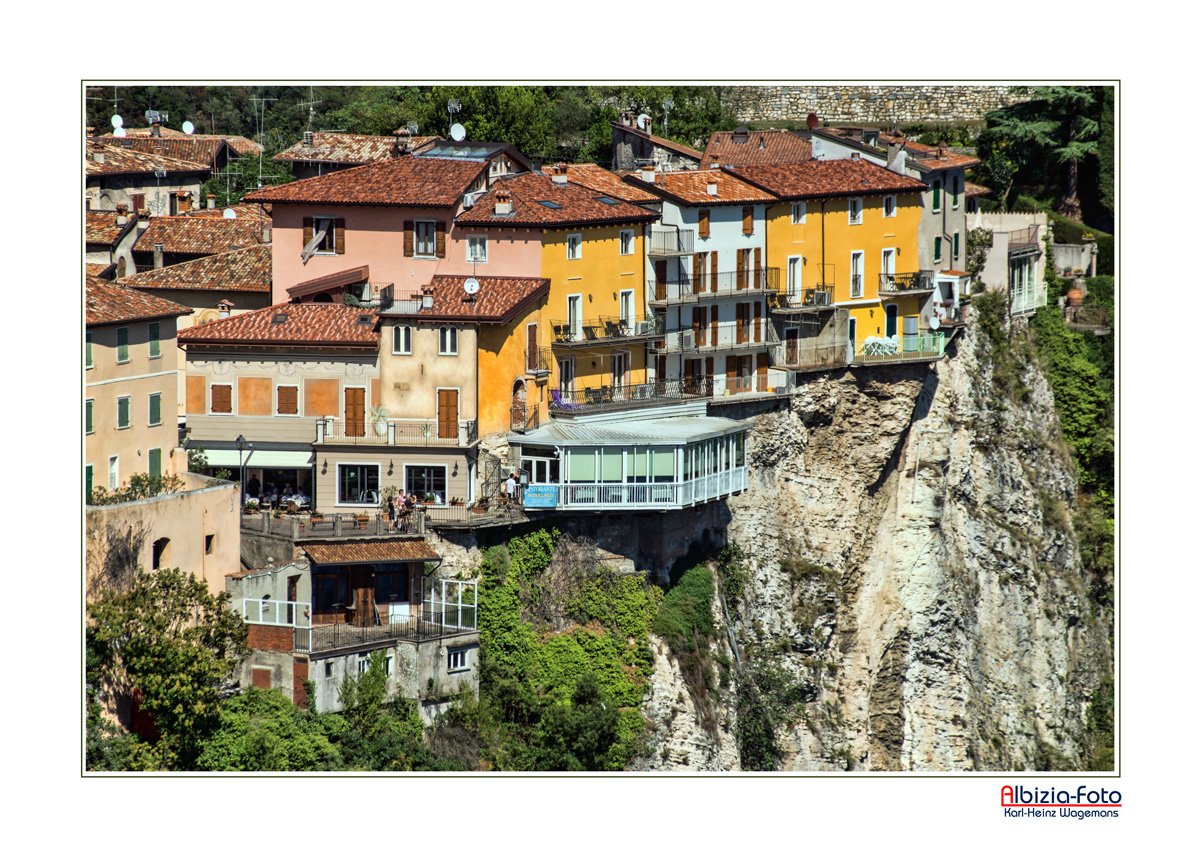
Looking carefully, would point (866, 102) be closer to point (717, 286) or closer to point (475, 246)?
point (717, 286)

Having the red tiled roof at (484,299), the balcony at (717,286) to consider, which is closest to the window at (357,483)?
the red tiled roof at (484,299)

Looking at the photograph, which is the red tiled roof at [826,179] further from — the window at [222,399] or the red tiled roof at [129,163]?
the red tiled roof at [129,163]

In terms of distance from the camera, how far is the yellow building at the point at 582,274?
2813 inches

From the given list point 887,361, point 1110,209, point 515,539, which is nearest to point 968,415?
point 887,361

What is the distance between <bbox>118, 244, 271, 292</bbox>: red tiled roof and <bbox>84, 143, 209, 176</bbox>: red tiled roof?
13568 millimetres

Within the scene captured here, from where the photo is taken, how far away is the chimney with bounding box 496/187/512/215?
235ft

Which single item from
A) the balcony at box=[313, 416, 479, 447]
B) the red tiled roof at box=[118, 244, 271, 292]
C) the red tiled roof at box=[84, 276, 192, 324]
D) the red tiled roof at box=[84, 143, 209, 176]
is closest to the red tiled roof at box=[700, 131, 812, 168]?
the red tiled roof at box=[118, 244, 271, 292]

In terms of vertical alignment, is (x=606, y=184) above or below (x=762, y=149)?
below

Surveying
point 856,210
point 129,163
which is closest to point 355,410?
point 856,210

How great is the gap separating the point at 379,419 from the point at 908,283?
2607cm

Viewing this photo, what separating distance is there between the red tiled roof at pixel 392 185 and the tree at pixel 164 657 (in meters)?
19.0

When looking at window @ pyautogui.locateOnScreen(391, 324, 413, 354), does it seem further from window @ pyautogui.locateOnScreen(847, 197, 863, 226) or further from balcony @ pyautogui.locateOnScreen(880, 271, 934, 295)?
balcony @ pyautogui.locateOnScreen(880, 271, 934, 295)

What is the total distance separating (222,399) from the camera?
2768 inches
